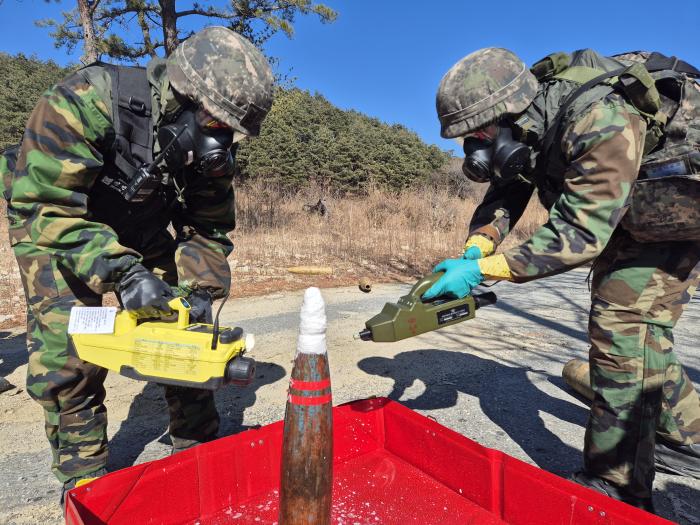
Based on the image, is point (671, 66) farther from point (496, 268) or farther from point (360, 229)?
point (360, 229)

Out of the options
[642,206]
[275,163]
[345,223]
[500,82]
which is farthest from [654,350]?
[275,163]

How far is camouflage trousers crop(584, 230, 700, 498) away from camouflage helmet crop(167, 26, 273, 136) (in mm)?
1809

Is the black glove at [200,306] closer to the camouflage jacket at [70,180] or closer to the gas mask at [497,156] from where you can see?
the camouflage jacket at [70,180]

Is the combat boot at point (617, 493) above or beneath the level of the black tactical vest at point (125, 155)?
beneath

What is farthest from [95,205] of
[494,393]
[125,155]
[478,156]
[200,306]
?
[494,393]

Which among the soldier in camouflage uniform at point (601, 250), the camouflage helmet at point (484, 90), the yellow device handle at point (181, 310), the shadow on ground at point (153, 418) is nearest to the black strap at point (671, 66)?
the soldier in camouflage uniform at point (601, 250)

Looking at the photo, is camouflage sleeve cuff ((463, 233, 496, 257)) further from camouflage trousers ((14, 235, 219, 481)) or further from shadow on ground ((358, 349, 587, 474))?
camouflage trousers ((14, 235, 219, 481))

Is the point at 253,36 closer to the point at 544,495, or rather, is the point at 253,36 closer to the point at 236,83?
the point at 236,83

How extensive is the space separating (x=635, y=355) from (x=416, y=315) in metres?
0.94

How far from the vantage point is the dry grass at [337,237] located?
818cm

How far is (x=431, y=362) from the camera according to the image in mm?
4176

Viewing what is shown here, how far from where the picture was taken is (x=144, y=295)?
1.89 meters

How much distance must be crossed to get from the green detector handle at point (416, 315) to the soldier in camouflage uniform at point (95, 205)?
821 mm

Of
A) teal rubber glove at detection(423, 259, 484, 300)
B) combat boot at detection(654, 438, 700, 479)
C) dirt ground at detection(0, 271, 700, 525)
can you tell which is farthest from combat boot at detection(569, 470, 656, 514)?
teal rubber glove at detection(423, 259, 484, 300)
